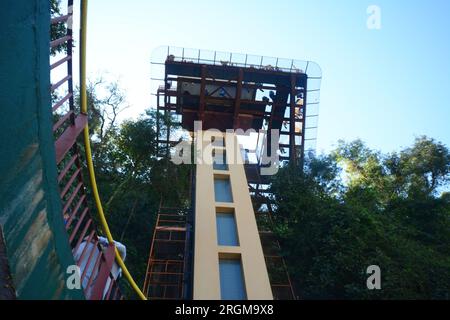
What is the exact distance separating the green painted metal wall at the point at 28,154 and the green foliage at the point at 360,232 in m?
6.90

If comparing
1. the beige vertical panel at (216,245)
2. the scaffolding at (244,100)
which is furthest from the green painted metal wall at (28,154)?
the scaffolding at (244,100)

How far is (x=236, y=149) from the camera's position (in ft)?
39.2

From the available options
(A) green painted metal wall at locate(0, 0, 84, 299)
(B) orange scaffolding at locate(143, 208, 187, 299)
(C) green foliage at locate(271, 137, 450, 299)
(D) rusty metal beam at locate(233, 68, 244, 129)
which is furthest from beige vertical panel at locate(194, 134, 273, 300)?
(A) green painted metal wall at locate(0, 0, 84, 299)

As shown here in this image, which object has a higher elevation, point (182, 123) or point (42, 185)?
point (42, 185)

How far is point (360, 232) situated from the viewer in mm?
9688

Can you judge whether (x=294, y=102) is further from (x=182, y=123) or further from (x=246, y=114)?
(x=182, y=123)

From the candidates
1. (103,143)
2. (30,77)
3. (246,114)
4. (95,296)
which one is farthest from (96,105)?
(30,77)

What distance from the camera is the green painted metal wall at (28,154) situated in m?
2.41

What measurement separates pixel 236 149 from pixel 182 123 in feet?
12.3

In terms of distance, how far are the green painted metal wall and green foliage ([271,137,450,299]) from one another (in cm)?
690

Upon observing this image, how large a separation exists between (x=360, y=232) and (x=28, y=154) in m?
8.73

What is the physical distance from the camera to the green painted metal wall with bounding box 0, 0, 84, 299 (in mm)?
2414

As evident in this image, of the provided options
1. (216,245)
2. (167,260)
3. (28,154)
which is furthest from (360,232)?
(28,154)

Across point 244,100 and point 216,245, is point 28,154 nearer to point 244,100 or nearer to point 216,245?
point 216,245
